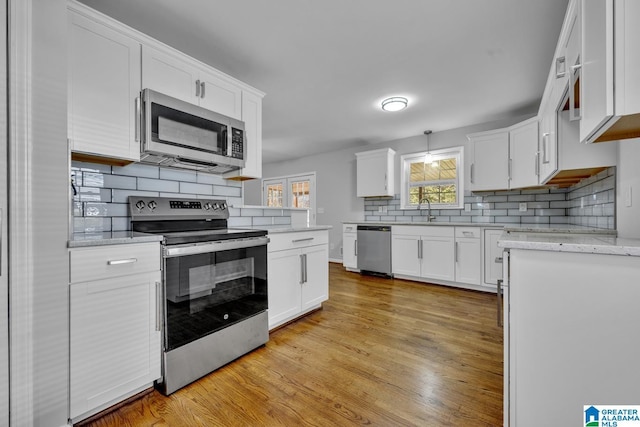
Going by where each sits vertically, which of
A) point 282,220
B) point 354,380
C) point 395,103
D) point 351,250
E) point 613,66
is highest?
point 395,103

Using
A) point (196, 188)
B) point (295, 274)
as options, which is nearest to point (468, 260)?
point (295, 274)

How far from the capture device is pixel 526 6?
5.99 ft

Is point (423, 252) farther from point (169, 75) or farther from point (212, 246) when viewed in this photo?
point (169, 75)

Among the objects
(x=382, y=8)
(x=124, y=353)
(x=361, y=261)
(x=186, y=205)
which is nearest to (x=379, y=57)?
(x=382, y=8)

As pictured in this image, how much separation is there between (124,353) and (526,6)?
3.19 meters

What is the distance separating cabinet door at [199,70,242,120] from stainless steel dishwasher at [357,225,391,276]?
9.31 feet

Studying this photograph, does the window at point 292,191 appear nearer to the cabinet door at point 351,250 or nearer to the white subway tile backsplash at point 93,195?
the cabinet door at point 351,250

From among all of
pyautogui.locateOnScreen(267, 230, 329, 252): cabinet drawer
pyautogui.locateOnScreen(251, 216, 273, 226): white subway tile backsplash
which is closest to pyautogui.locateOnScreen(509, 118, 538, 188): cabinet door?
pyautogui.locateOnScreen(267, 230, 329, 252): cabinet drawer

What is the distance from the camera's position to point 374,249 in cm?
444

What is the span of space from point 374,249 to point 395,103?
2.22 meters

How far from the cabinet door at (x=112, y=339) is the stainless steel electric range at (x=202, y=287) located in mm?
83

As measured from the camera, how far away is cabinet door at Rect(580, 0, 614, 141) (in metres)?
0.90

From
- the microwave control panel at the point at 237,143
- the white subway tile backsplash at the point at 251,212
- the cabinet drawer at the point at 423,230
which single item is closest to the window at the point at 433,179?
the cabinet drawer at the point at 423,230

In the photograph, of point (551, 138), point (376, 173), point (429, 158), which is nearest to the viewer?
point (551, 138)
